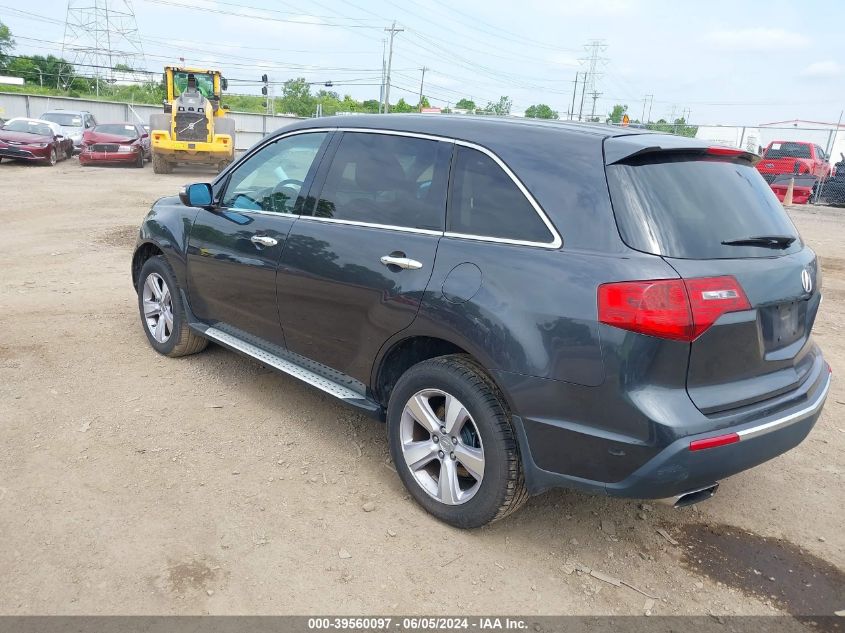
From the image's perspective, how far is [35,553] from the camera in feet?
9.13

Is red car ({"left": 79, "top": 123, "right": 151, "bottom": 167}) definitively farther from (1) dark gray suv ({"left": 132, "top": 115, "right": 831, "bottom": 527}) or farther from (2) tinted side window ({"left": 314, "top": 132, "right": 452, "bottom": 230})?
(2) tinted side window ({"left": 314, "top": 132, "right": 452, "bottom": 230})

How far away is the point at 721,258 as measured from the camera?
259 centimetres

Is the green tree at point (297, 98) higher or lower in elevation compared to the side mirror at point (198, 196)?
higher

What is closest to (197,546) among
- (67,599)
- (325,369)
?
(67,599)

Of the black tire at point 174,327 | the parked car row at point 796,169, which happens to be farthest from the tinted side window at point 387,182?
the parked car row at point 796,169

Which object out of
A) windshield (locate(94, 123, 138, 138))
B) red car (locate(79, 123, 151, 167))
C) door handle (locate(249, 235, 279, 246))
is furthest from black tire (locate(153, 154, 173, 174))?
door handle (locate(249, 235, 279, 246))

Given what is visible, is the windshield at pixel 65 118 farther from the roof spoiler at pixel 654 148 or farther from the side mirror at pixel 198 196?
the roof spoiler at pixel 654 148

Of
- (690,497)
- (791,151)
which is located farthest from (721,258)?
(791,151)

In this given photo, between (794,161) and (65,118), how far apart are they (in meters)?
24.8

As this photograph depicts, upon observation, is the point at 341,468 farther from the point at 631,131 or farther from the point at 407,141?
the point at 631,131

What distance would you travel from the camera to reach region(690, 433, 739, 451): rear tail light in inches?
95.6

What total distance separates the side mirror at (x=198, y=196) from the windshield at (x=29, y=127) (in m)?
19.3

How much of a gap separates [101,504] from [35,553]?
0.39 m

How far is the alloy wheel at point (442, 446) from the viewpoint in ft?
9.60
